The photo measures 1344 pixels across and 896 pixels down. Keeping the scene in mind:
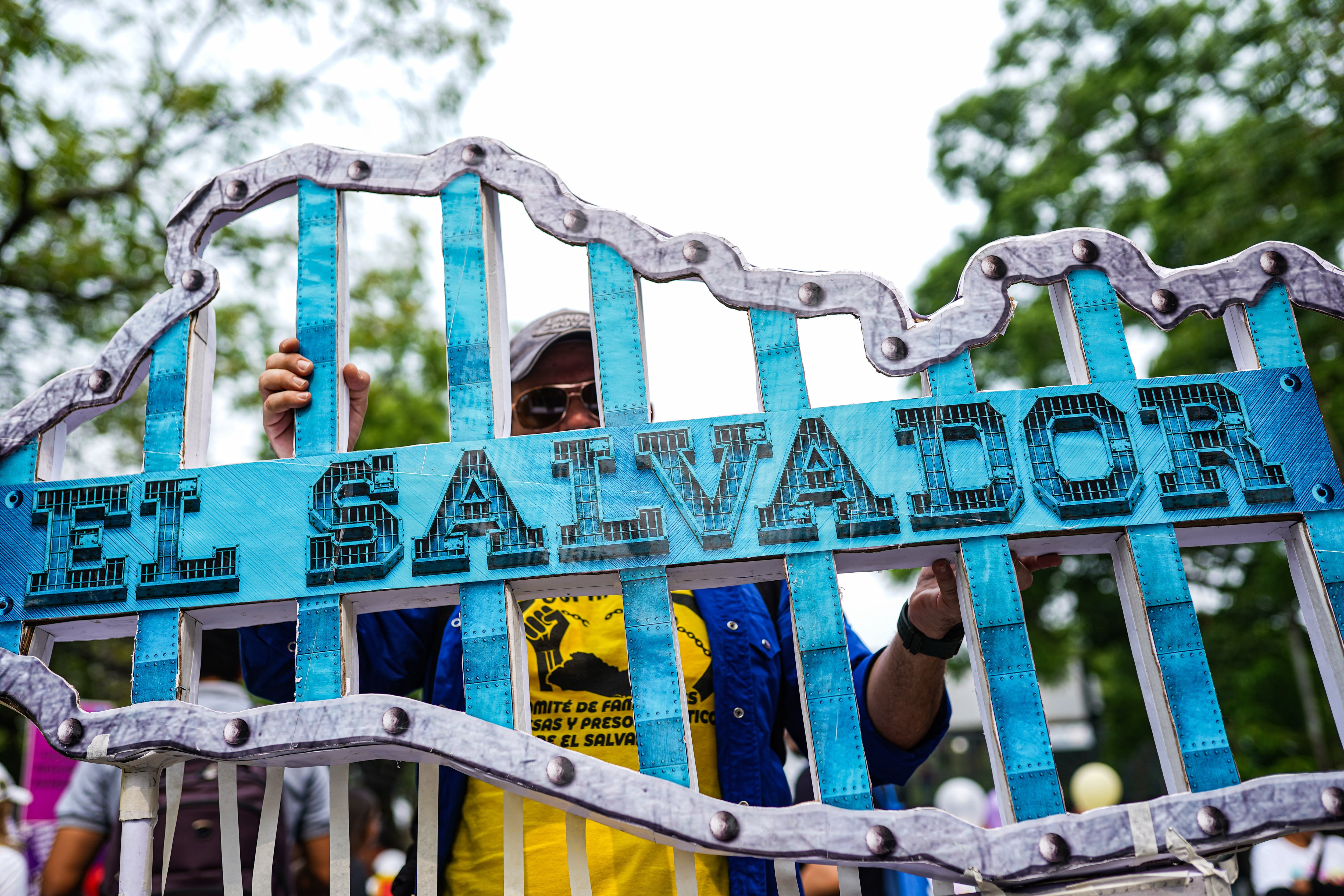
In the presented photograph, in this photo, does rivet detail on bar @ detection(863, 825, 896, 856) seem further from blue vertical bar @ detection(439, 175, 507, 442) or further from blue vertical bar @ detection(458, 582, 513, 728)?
blue vertical bar @ detection(439, 175, 507, 442)

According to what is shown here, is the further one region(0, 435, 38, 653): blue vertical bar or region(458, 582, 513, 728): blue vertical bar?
region(0, 435, 38, 653): blue vertical bar

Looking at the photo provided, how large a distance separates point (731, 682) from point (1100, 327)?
39.1 inches

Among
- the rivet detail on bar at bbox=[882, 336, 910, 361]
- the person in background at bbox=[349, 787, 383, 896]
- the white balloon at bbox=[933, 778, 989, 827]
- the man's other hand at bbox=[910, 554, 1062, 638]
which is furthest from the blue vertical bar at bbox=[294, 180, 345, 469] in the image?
the white balloon at bbox=[933, 778, 989, 827]

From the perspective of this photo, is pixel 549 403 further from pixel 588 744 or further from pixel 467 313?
pixel 588 744

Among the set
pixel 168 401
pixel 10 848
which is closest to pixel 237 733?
pixel 168 401

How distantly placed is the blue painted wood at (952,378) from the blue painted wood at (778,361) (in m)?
0.23

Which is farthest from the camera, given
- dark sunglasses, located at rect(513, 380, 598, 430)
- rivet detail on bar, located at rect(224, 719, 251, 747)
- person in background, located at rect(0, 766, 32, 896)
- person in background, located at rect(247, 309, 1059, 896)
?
person in background, located at rect(0, 766, 32, 896)

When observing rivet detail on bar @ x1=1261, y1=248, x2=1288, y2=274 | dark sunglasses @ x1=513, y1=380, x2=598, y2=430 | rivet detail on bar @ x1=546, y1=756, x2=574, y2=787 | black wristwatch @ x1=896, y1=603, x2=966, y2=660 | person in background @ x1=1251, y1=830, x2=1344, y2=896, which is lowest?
person in background @ x1=1251, y1=830, x2=1344, y2=896

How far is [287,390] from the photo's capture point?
1.84m

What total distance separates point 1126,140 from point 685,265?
13442 mm

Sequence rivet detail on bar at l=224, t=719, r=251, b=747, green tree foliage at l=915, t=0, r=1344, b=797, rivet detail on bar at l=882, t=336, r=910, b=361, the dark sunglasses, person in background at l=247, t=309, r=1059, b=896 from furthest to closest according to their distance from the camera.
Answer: green tree foliage at l=915, t=0, r=1344, b=797, the dark sunglasses, person in background at l=247, t=309, r=1059, b=896, rivet detail on bar at l=882, t=336, r=910, b=361, rivet detail on bar at l=224, t=719, r=251, b=747

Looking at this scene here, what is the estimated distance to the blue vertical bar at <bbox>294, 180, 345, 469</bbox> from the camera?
71.9 inches

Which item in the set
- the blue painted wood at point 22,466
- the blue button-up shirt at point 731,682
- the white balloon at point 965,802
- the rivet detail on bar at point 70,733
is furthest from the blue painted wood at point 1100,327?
the white balloon at point 965,802

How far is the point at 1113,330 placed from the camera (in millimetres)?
1812
